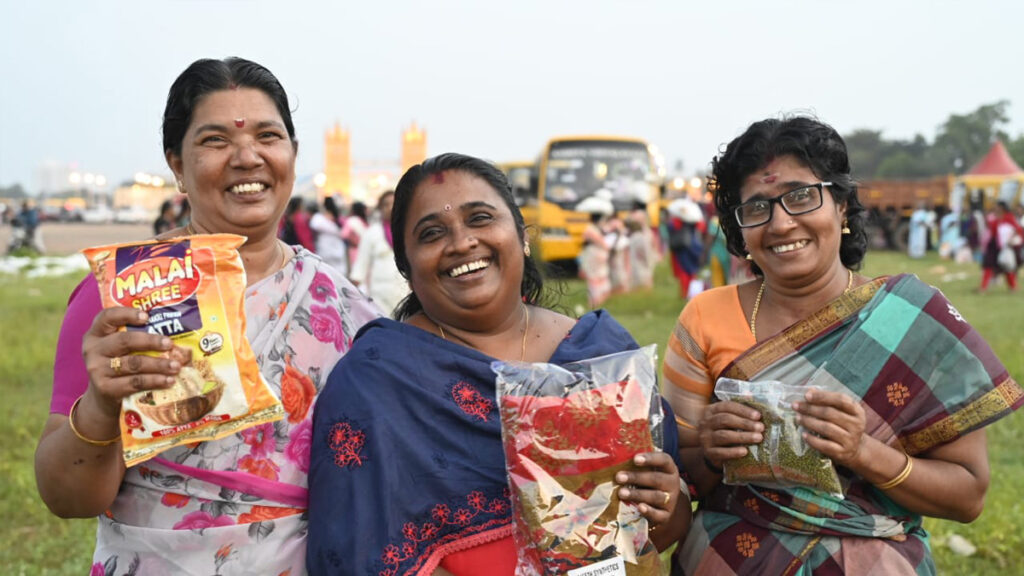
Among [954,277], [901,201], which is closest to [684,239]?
[954,277]

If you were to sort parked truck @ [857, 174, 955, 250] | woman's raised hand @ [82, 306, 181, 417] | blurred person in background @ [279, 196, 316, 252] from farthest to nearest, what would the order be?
1. parked truck @ [857, 174, 955, 250]
2. blurred person in background @ [279, 196, 316, 252]
3. woman's raised hand @ [82, 306, 181, 417]

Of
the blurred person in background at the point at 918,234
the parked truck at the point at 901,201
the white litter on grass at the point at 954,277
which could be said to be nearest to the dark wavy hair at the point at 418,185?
the white litter on grass at the point at 954,277

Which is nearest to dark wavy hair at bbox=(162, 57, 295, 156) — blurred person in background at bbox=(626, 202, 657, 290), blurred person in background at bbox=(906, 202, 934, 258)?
blurred person in background at bbox=(626, 202, 657, 290)

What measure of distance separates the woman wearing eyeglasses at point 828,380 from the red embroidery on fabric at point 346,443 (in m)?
0.85

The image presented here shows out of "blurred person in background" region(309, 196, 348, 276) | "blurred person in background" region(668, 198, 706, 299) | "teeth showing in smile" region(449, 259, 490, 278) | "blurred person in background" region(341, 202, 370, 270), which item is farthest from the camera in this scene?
"blurred person in background" region(668, 198, 706, 299)

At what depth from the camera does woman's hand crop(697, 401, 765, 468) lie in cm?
201

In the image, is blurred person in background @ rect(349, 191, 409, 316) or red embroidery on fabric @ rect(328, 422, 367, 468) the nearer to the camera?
red embroidery on fabric @ rect(328, 422, 367, 468)

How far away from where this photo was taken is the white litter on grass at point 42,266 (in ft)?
66.3

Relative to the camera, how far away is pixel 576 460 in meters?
1.82

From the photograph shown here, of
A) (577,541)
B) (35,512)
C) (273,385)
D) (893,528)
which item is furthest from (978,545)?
(35,512)

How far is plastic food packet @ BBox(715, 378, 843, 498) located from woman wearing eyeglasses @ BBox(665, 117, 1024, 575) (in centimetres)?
3

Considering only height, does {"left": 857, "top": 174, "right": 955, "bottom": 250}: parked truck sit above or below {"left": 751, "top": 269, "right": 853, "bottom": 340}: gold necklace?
below

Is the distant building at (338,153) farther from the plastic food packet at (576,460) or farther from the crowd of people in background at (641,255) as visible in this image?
the plastic food packet at (576,460)

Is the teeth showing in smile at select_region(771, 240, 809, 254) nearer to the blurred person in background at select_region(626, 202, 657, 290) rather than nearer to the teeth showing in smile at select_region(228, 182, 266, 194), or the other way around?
the teeth showing in smile at select_region(228, 182, 266, 194)
